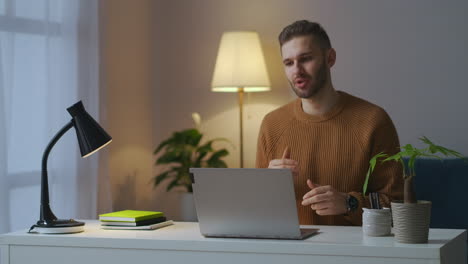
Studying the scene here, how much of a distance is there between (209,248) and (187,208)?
6.59 feet

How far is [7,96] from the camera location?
3.04 m

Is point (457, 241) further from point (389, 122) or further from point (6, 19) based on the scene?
point (6, 19)

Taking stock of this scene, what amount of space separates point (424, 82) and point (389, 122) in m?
1.21

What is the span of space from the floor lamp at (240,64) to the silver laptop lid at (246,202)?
1909 millimetres

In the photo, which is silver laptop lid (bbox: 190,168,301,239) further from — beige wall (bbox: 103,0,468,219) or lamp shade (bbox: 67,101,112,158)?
beige wall (bbox: 103,0,468,219)

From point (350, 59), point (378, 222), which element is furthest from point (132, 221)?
point (350, 59)

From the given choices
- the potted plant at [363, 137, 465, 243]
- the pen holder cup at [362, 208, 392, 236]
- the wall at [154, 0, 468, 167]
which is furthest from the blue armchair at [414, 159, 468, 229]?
the potted plant at [363, 137, 465, 243]

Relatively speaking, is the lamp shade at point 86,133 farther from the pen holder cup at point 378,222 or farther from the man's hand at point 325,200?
the pen holder cup at point 378,222

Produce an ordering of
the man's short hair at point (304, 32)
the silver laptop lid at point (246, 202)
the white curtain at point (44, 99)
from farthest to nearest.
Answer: the white curtain at point (44, 99) < the man's short hair at point (304, 32) < the silver laptop lid at point (246, 202)

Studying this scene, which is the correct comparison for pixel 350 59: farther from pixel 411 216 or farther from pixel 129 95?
pixel 411 216

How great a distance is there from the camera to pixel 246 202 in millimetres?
2010

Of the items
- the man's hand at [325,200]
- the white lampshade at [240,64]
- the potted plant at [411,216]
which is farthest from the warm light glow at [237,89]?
the potted plant at [411,216]

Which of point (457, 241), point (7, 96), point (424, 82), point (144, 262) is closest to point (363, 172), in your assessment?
point (457, 241)

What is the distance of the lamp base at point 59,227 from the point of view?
222 centimetres
